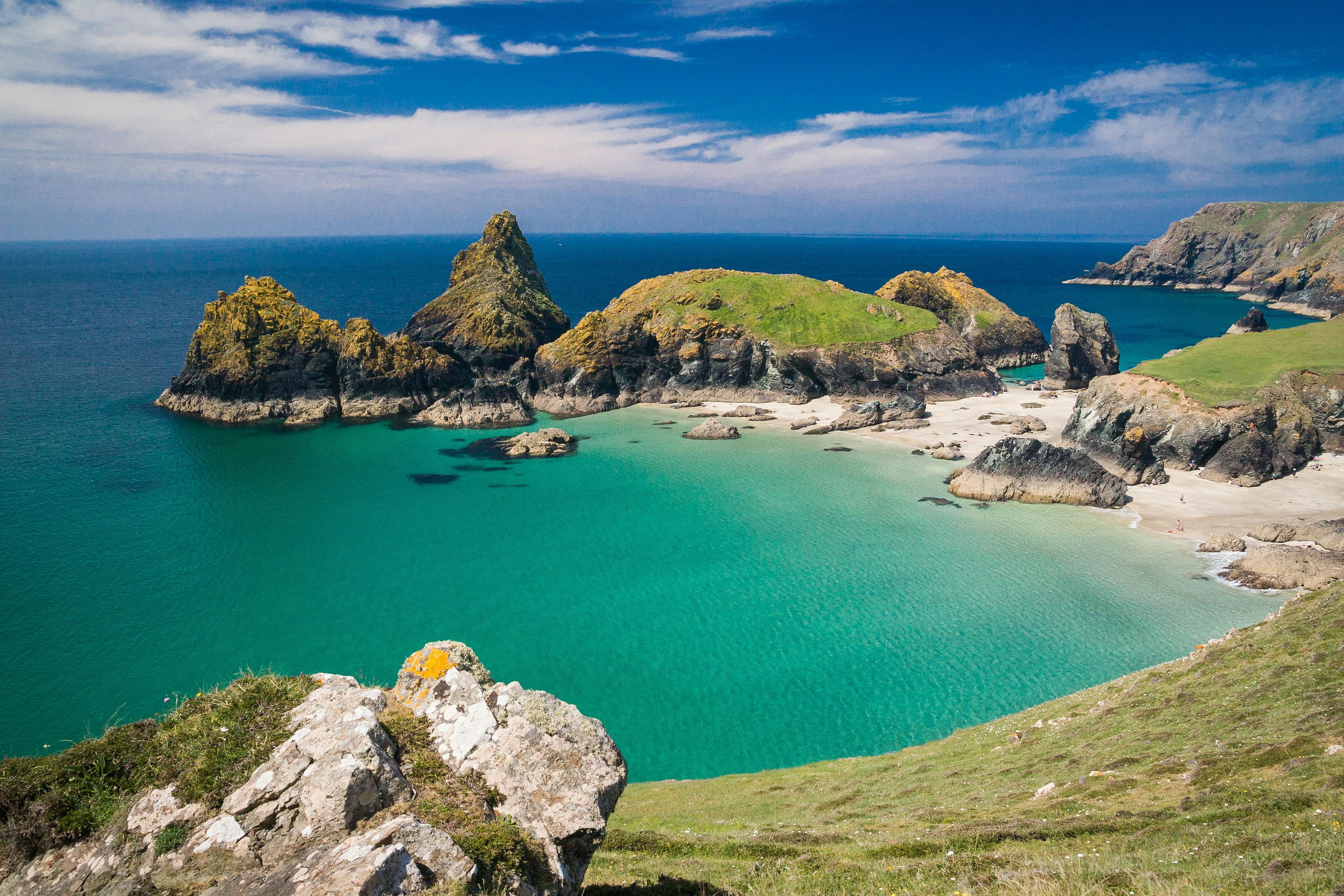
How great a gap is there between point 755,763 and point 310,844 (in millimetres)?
21230

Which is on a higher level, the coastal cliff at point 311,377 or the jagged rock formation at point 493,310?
the jagged rock formation at point 493,310

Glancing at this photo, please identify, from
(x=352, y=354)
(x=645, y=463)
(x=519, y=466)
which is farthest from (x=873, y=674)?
(x=352, y=354)

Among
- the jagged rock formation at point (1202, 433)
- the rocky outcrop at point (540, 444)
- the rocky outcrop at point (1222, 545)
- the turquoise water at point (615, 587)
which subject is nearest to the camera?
the turquoise water at point (615, 587)

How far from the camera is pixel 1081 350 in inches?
3420

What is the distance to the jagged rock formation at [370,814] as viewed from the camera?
7.79 m

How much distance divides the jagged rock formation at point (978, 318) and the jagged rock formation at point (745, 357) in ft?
40.2

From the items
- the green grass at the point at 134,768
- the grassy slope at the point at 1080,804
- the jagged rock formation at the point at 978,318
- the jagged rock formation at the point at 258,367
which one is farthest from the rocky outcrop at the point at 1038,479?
the jagged rock formation at the point at 258,367

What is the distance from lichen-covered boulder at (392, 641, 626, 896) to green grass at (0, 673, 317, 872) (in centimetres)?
218

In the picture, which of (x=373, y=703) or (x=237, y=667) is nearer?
(x=373, y=703)

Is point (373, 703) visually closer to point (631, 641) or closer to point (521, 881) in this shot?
point (521, 881)

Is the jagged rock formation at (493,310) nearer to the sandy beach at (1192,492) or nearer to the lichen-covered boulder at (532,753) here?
the sandy beach at (1192,492)

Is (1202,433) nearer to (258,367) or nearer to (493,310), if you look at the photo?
(493,310)

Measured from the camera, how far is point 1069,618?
35469mm

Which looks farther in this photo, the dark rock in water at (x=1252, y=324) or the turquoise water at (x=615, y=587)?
the dark rock in water at (x=1252, y=324)
